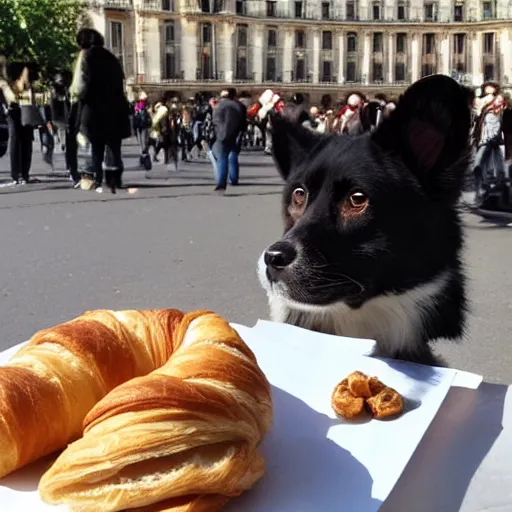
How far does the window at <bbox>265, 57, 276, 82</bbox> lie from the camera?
26.9 metres

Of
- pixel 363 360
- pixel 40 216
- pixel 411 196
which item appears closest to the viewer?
pixel 411 196

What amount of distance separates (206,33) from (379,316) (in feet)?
91.8

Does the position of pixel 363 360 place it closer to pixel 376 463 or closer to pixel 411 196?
pixel 376 463

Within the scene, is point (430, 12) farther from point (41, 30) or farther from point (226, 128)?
point (41, 30)

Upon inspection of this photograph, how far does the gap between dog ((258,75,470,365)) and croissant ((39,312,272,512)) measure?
19 centimetres

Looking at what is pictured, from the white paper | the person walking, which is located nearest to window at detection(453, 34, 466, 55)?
Result: the white paper

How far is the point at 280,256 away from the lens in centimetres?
108

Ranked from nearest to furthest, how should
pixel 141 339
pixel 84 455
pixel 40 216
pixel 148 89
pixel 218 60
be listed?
pixel 84 455 → pixel 141 339 → pixel 40 216 → pixel 148 89 → pixel 218 60

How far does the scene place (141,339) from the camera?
1171 millimetres

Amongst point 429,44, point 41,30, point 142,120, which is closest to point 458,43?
point 429,44

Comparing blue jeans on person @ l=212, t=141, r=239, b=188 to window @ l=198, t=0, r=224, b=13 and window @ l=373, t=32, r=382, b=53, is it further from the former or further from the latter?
window @ l=198, t=0, r=224, b=13

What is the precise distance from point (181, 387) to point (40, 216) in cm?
619

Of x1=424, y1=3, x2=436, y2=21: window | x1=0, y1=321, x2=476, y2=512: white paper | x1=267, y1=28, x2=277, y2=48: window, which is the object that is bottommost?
x1=0, y1=321, x2=476, y2=512: white paper

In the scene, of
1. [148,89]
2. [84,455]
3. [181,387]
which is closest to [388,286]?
[181,387]
